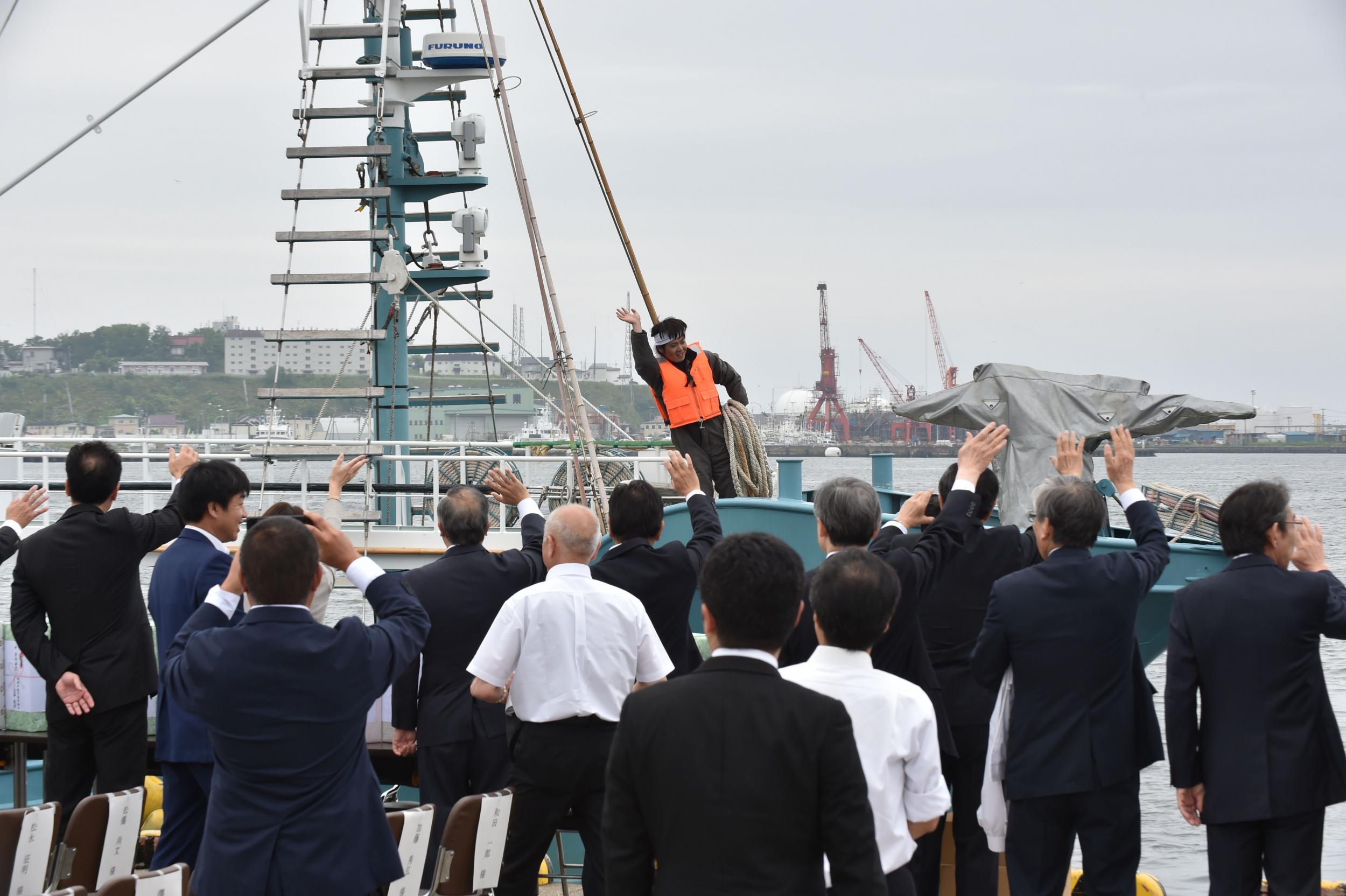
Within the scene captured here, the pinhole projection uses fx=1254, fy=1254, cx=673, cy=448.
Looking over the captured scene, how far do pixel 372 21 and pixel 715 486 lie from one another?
673 centimetres

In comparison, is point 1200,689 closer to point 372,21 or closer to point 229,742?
point 229,742

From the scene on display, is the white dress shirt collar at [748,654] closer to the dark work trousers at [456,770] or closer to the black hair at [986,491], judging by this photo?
the black hair at [986,491]

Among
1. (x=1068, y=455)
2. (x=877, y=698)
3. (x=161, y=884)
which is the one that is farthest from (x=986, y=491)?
(x=161, y=884)

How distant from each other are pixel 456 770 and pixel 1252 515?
10.3ft

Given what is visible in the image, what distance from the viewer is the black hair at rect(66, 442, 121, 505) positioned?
16.4ft

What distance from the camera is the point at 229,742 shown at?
3.26 metres

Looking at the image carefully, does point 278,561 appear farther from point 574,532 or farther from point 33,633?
point 33,633

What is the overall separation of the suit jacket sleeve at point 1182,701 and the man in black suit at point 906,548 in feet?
2.43

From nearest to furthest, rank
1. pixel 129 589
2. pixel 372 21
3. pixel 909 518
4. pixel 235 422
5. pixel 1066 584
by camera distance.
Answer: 1. pixel 1066 584
2. pixel 909 518
3. pixel 129 589
4. pixel 372 21
5. pixel 235 422

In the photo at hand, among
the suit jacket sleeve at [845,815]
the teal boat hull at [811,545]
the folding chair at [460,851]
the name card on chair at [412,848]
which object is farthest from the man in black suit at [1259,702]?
the teal boat hull at [811,545]

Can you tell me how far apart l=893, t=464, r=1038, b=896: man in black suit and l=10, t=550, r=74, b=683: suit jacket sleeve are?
136 inches

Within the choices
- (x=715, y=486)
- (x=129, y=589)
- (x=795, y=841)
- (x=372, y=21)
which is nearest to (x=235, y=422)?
(x=372, y=21)

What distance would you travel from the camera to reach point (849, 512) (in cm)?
424

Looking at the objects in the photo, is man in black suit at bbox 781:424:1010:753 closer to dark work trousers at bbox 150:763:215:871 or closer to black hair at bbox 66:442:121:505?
dark work trousers at bbox 150:763:215:871
